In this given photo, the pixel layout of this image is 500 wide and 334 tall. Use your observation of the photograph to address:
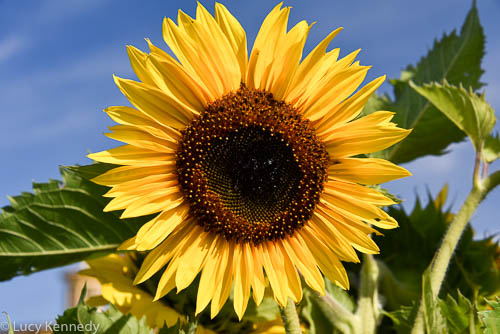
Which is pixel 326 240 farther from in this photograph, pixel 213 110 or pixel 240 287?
pixel 213 110

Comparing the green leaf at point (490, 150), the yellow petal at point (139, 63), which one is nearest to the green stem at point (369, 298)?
the green leaf at point (490, 150)

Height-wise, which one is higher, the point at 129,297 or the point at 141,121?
the point at 141,121

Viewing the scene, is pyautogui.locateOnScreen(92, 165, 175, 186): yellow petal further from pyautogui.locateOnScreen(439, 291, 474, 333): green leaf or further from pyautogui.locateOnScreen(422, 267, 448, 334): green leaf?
pyautogui.locateOnScreen(439, 291, 474, 333): green leaf

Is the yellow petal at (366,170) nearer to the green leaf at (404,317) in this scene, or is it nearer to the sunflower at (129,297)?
the green leaf at (404,317)

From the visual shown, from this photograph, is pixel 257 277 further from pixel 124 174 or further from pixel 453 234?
pixel 453 234

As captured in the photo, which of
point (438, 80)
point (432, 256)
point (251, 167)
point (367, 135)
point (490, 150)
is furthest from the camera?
point (438, 80)

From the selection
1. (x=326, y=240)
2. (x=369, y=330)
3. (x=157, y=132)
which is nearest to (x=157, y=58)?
(x=157, y=132)

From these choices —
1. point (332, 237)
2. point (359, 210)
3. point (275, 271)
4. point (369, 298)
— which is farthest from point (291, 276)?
point (369, 298)
